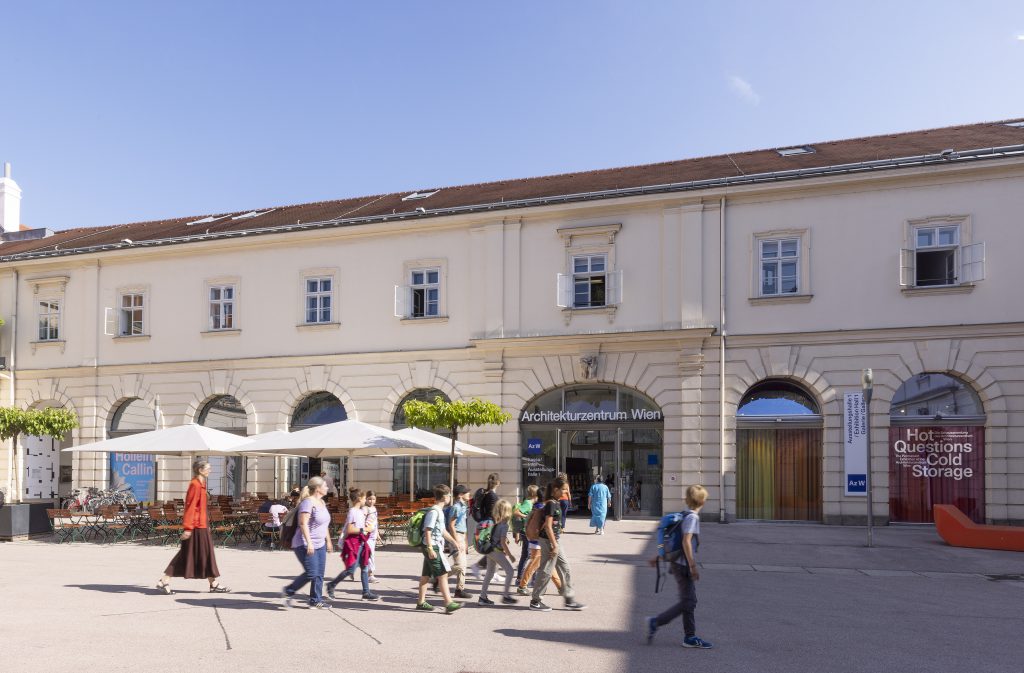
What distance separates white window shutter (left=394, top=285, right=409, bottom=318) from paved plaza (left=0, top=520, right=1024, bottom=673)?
419 inches

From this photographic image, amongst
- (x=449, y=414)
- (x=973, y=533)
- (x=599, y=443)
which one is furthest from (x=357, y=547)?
(x=599, y=443)

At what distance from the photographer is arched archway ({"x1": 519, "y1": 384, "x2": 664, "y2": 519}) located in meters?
23.2

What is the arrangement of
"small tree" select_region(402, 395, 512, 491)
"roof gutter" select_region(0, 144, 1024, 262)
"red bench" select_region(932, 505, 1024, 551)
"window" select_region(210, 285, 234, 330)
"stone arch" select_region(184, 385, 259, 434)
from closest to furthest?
"red bench" select_region(932, 505, 1024, 551) < "small tree" select_region(402, 395, 512, 491) < "roof gutter" select_region(0, 144, 1024, 262) < "stone arch" select_region(184, 385, 259, 434) < "window" select_region(210, 285, 234, 330)

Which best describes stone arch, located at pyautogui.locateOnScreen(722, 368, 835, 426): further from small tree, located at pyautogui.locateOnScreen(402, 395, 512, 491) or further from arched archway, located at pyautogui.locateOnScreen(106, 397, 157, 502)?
arched archway, located at pyautogui.locateOnScreen(106, 397, 157, 502)

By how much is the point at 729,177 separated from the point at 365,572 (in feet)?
49.9

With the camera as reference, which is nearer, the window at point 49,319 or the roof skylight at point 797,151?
the roof skylight at point 797,151

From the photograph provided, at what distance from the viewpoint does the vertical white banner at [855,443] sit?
2127cm

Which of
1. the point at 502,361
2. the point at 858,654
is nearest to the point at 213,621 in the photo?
the point at 858,654

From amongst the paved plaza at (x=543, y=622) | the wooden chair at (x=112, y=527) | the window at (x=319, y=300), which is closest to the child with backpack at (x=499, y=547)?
the paved plaza at (x=543, y=622)

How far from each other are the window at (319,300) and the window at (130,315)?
19.9 feet

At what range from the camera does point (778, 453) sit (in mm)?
22266

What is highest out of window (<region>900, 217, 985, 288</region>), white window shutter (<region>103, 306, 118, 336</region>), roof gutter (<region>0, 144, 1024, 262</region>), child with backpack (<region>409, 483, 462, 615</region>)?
roof gutter (<region>0, 144, 1024, 262</region>)

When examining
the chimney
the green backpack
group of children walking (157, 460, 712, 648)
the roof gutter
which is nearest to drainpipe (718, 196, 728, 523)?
the roof gutter

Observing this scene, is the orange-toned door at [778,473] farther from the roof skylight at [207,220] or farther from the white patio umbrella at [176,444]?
the roof skylight at [207,220]
